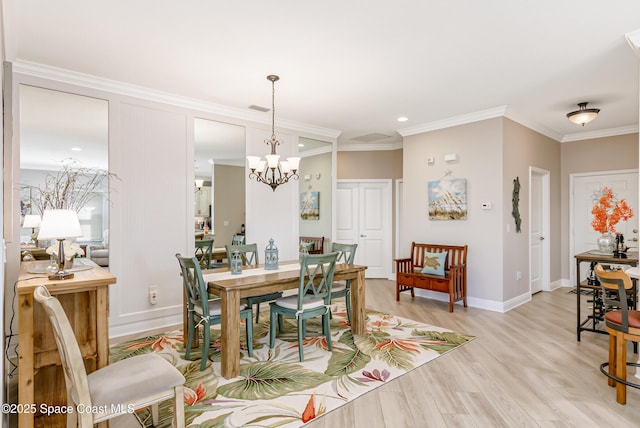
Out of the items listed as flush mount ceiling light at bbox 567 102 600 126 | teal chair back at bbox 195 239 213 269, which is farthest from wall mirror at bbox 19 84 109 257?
flush mount ceiling light at bbox 567 102 600 126

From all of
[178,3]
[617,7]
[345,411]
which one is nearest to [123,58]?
[178,3]

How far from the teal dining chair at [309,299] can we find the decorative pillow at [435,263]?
2071 mm

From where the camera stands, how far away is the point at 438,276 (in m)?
4.84

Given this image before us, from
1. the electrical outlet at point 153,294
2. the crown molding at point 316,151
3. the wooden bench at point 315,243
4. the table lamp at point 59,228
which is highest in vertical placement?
the crown molding at point 316,151

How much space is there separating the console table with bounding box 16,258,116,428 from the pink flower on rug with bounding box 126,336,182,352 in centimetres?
114

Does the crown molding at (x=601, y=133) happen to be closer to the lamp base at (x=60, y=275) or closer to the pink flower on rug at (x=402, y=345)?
the pink flower on rug at (x=402, y=345)

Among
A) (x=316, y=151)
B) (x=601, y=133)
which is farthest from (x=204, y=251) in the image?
(x=601, y=133)

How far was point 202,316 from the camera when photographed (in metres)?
2.94

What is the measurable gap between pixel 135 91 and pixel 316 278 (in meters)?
2.85

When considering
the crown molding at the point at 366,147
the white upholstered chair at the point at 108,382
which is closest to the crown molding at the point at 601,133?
the crown molding at the point at 366,147

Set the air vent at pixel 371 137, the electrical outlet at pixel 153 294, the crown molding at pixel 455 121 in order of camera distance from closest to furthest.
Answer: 1. the electrical outlet at pixel 153 294
2. the crown molding at pixel 455 121
3. the air vent at pixel 371 137

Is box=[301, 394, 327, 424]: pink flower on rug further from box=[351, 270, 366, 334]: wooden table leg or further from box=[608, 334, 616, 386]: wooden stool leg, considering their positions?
box=[608, 334, 616, 386]: wooden stool leg

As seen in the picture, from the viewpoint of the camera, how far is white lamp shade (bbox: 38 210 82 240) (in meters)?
2.22

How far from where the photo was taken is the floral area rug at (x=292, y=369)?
7.70 ft
